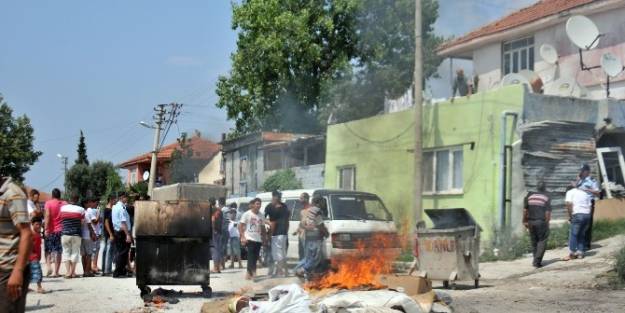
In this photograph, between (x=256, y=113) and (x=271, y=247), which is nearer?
(x=271, y=247)

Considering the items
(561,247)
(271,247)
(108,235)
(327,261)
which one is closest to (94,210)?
(108,235)

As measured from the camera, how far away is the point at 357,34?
120ft

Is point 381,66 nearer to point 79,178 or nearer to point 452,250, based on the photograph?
point 452,250

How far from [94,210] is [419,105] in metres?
8.20

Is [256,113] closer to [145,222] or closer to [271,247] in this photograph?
[271,247]

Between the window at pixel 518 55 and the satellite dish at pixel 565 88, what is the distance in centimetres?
374

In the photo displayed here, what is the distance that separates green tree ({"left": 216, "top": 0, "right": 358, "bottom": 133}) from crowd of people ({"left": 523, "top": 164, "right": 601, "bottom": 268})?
2240 centimetres

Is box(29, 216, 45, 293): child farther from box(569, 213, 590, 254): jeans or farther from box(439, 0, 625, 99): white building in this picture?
box(439, 0, 625, 99): white building

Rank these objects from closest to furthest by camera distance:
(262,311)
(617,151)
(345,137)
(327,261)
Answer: (262,311) < (327,261) < (617,151) < (345,137)

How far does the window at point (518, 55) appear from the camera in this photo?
24.5 meters

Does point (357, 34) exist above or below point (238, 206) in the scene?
above

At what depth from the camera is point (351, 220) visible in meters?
15.0

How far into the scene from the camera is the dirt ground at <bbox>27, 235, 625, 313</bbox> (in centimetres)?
1007

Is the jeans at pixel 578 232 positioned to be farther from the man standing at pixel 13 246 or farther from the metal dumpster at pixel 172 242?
the man standing at pixel 13 246
